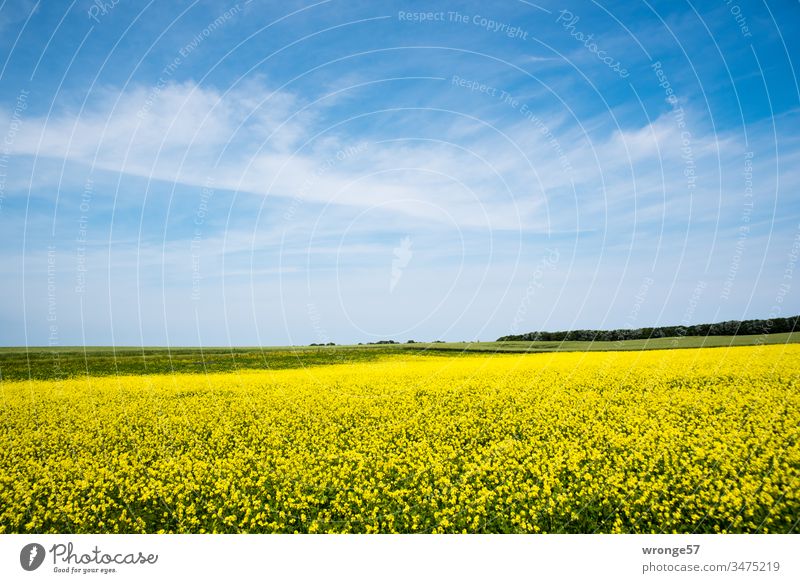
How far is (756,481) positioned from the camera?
8.52 m

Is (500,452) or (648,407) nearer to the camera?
(500,452)

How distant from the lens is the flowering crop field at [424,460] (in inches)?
323

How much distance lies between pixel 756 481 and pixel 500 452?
5.03m

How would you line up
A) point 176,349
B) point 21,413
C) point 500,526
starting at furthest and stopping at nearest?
point 176,349 < point 21,413 < point 500,526

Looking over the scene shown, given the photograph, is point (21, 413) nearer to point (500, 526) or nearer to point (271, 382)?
point (271, 382)

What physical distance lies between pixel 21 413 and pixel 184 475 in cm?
1158

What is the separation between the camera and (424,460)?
10.9 metres

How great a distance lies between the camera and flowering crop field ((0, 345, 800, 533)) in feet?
26.9
